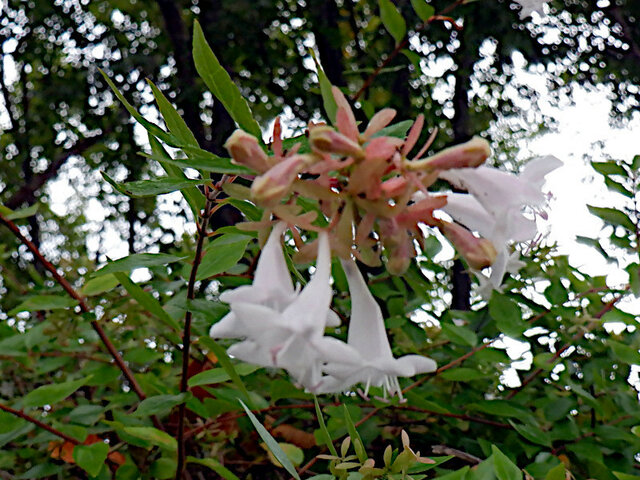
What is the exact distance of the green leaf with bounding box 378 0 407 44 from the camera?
1108 millimetres

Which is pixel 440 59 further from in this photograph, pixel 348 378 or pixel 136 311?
pixel 348 378

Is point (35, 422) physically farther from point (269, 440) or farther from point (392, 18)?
point (392, 18)

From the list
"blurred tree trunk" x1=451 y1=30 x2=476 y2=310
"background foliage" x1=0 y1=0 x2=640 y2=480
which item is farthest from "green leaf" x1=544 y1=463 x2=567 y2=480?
"blurred tree trunk" x1=451 y1=30 x2=476 y2=310

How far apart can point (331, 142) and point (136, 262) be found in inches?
12.2

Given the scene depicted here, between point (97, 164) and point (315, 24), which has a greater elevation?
point (97, 164)

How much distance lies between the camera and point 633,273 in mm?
1169

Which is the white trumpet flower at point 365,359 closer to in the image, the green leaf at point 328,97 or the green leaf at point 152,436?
the green leaf at point 328,97

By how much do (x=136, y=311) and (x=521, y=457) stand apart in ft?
2.84

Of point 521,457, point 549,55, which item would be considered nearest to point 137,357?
point 521,457

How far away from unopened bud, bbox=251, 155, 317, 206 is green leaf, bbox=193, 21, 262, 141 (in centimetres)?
18

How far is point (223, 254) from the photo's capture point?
731mm

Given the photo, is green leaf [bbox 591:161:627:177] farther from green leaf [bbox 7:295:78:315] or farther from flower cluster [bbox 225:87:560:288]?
green leaf [bbox 7:295:78:315]

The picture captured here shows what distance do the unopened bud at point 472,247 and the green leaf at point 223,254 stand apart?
280mm

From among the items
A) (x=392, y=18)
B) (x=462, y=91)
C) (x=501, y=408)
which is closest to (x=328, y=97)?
(x=392, y=18)
